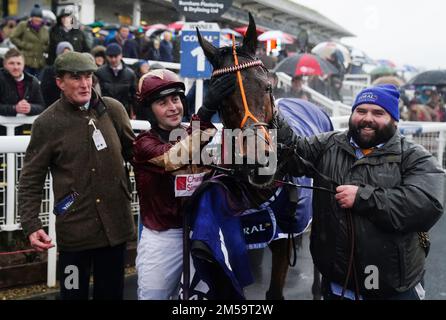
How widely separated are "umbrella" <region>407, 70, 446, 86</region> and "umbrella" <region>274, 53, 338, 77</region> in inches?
118

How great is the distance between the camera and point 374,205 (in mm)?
2572

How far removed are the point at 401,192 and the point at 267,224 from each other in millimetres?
852

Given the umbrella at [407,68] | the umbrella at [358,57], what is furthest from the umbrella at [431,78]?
A: the umbrella at [407,68]

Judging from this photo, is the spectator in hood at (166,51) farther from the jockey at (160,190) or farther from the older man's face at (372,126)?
the older man's face at (372,126)

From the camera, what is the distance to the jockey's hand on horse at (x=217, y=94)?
2.62 meters

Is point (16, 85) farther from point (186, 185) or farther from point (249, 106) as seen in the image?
point (249, 106)

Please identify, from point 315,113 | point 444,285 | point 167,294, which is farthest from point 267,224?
point 444,285

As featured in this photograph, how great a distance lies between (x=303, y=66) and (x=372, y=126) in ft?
34.6

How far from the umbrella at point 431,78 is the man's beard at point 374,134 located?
1240 centimetres

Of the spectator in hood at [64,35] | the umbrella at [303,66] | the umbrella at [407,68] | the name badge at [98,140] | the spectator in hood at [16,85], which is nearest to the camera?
the name badge at [98,140]

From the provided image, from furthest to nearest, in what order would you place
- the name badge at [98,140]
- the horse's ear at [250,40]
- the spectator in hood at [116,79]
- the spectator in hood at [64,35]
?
1. the spectator in hood at [64,35]
2. the spectator in hood at [116,79]
3. the name badge at [98,140]
4. the horse's ear at [250,40]

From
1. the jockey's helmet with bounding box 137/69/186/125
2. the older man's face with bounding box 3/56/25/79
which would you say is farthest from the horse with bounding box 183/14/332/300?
the older man's face with bounding box 3/56/25/79

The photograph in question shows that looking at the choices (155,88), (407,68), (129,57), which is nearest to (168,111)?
(155,88)

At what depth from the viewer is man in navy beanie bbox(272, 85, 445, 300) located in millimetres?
2605
